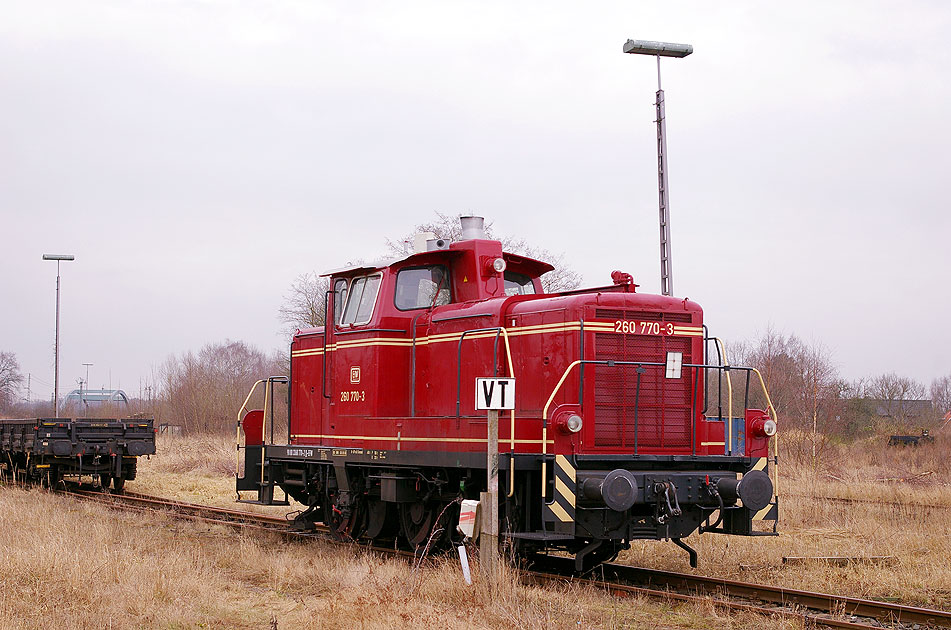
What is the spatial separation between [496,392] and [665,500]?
80.1 inches

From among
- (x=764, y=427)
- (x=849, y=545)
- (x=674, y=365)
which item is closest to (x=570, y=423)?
(x=674, y=365)

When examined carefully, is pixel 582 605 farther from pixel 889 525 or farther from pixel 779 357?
pixel 779 357

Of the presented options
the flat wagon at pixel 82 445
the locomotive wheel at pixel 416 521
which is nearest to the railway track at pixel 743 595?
the locomotive wheel at pixel 416 521

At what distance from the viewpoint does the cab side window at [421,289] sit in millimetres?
11562

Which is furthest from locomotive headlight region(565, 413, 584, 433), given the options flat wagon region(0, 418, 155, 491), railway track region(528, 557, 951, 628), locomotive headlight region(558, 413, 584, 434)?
flat wagon region(0, 418, 155, 491)

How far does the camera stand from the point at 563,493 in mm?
8820

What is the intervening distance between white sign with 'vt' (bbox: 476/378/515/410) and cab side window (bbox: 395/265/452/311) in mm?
3311

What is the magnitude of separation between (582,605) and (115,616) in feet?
12.8

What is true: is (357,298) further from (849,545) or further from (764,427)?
(849,545)

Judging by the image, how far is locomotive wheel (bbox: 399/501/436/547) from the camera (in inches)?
434

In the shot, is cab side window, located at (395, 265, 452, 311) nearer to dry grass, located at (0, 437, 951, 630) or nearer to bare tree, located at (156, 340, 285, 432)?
dry grass, located at (0, 437, 951, 630)

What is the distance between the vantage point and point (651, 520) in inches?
360

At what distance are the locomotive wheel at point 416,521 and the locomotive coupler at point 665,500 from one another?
3.09 meters

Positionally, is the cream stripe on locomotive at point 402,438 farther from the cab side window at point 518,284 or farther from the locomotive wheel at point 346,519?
the cab side window at point 518,284
